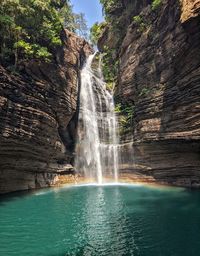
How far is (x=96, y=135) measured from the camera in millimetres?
34062

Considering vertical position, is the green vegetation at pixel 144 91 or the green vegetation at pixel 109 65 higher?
the green vegetation at pixel 109 65

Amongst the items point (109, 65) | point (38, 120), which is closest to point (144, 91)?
point (109, 65)

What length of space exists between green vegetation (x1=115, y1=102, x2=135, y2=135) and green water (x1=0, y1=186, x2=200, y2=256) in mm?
11513

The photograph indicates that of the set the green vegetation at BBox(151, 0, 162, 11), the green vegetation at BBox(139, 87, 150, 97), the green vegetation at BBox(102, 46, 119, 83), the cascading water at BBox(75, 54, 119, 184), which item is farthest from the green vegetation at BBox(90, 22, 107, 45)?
the green vegetation at BBox(139, 87, 150, 97)

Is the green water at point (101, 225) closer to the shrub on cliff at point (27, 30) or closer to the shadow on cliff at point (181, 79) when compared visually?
the shadow on cliff at point (181, 79)

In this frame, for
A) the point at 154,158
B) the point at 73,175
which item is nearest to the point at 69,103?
the point at 73,175

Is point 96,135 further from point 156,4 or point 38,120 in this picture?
point 156,4

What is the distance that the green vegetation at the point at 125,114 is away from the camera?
31878 mm

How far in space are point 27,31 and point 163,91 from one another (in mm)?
13923

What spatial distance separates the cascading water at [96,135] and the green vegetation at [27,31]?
8301 millimetres

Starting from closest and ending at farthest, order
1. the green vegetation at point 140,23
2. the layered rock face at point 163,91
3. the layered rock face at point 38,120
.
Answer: the layered rock face at point 38,120
the layered rock face at point 163,91
the green vegetation at point 140,23

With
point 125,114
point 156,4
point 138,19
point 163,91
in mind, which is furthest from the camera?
point 125,114

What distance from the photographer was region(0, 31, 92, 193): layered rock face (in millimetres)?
22797

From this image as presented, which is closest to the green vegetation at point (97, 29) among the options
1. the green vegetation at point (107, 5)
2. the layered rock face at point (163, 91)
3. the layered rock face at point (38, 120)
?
the green vegetation at point (107, 5)
